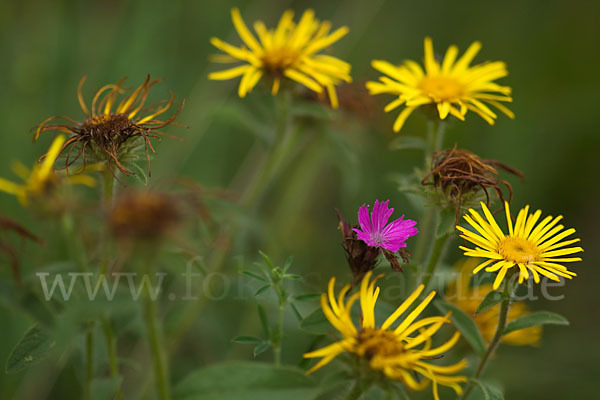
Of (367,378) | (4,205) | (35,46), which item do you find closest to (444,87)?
(367,378)

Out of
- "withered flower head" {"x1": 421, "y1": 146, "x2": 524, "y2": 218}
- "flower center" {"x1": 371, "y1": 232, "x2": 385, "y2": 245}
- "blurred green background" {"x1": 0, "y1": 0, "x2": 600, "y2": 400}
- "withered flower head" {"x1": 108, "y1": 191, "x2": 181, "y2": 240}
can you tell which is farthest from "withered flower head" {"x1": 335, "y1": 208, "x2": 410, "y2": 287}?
"blurred green background" {"x1": 0, "y1": 0, "x2": 600, "y2": 400}

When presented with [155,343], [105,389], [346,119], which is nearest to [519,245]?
[155,343]

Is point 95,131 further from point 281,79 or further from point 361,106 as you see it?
point 361,106

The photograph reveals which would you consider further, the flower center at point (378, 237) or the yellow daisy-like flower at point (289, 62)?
the yellow daisy-like flower at point (289, 62)

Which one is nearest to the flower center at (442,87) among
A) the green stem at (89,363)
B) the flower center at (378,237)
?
the flower center at (378,237)

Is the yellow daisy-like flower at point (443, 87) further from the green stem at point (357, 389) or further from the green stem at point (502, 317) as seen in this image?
the green stem at point (357, 389)
